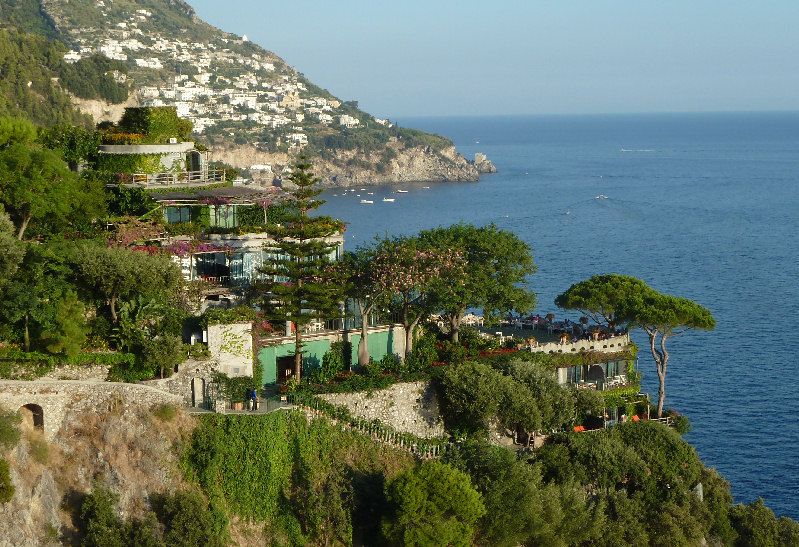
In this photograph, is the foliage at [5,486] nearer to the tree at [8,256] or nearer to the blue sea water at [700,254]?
the tree at [8,256]

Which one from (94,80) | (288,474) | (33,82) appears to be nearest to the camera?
(288,474)

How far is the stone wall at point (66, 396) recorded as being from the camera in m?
30.1

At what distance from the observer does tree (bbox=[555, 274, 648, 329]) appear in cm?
4403

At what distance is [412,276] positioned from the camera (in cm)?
3753

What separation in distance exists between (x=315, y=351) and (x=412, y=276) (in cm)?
443

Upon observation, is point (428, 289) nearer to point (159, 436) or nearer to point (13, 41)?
point (159, 436)

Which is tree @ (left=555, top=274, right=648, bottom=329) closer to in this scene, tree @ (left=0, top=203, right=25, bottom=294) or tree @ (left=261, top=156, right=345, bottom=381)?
tree @ (left=261, top=156, right=345, bottom=381)

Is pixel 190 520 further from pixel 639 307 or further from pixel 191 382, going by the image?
pixel 639 307

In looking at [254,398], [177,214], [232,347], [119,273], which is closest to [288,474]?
[254,398]

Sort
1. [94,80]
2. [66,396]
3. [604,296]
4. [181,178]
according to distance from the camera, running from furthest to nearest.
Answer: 1. [94,80]
2. [604,296]
3. [181,178]
4. [66,396]

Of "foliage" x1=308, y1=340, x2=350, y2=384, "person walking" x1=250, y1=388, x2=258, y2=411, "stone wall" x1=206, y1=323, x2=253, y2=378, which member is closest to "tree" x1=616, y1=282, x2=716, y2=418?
"foliage" x1=308, y1=340, x2=350, y2=384

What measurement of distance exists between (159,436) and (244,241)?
10428mm

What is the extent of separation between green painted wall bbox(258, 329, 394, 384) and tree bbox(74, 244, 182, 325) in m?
4.00

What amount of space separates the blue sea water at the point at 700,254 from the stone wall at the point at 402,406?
18562mm
